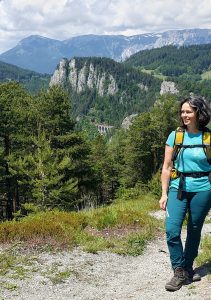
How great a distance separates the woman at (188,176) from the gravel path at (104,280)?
1.25ft

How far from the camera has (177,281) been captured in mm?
5852

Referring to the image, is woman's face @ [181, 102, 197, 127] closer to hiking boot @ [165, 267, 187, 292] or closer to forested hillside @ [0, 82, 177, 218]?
hiking boot @ [165, 267, 187, 292]

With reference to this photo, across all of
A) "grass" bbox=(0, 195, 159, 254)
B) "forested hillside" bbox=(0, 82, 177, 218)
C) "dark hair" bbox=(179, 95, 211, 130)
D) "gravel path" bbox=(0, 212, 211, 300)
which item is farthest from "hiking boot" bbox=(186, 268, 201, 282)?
"forested hillside" bbox=(0, 82, 177, 218)

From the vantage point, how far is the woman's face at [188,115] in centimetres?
558

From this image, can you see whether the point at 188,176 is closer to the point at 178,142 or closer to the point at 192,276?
Answer: the point at 178,142

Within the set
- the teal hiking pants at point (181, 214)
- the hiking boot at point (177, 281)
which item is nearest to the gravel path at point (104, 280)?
the hiking boot at point (177, 281)

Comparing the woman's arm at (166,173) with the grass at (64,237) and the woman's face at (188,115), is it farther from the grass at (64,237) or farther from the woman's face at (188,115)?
the grass at (64,237)

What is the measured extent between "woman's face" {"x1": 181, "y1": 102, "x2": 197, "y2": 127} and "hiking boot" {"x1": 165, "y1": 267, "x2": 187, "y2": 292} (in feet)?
6.99

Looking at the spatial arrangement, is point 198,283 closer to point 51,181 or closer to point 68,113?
point 51,181

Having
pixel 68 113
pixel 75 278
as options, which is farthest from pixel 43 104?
pixel 75 278

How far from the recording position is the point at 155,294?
19.1 ft

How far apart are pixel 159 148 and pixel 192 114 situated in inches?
1368

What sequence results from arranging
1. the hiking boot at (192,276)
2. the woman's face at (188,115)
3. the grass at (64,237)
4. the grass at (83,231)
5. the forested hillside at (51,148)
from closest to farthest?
the woman's face at (188,115) < the hiking boot at (192,276) < the grass at (64,237) < the grass at (83,231) < the forested hillside at (51,148)

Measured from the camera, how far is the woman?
5543mm
